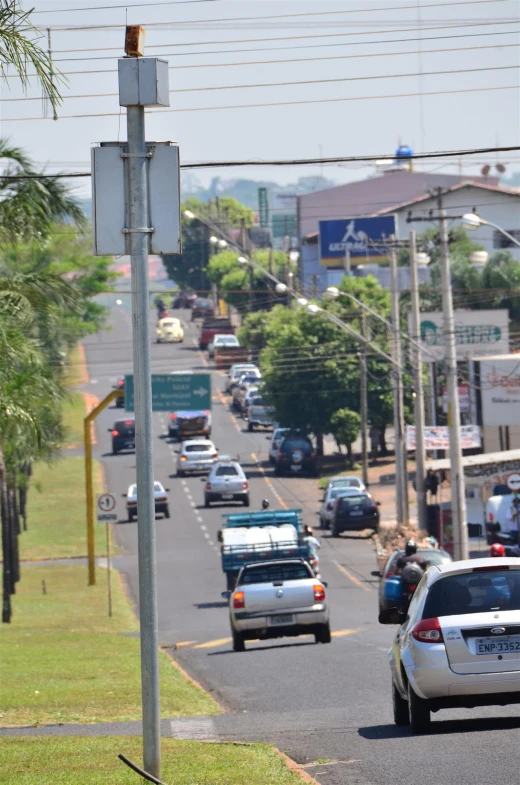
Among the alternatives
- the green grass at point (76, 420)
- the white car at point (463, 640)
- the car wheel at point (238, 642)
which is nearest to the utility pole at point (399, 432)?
the car wheel at point (238, 642)

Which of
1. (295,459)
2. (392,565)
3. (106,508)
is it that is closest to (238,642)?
(392,565)

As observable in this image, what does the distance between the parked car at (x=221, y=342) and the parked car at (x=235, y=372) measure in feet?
11.5

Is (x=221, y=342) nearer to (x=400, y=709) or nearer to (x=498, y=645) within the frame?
(x=400, y=709)

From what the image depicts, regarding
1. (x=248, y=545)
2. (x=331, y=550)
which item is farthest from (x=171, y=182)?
(x=331, y=550)

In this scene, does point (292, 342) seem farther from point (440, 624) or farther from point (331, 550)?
point (440, 624)

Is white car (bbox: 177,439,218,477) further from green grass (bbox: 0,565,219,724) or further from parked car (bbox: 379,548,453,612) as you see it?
parked car (bbox: 379,548,453,612)

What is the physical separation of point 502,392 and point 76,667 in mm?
38140

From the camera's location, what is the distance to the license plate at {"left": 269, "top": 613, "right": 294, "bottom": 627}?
71.2ft

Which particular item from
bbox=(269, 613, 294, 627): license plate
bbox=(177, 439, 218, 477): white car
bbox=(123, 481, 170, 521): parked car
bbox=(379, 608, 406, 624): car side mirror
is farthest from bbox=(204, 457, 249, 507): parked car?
bbox=(379, 608, 406, 624): car side mirror

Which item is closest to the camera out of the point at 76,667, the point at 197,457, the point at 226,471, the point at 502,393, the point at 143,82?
the point at 143,82

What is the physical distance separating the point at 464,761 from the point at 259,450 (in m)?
61.4

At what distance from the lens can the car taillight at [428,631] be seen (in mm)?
10797

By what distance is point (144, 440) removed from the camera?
27.4ft

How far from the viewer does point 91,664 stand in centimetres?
1988
